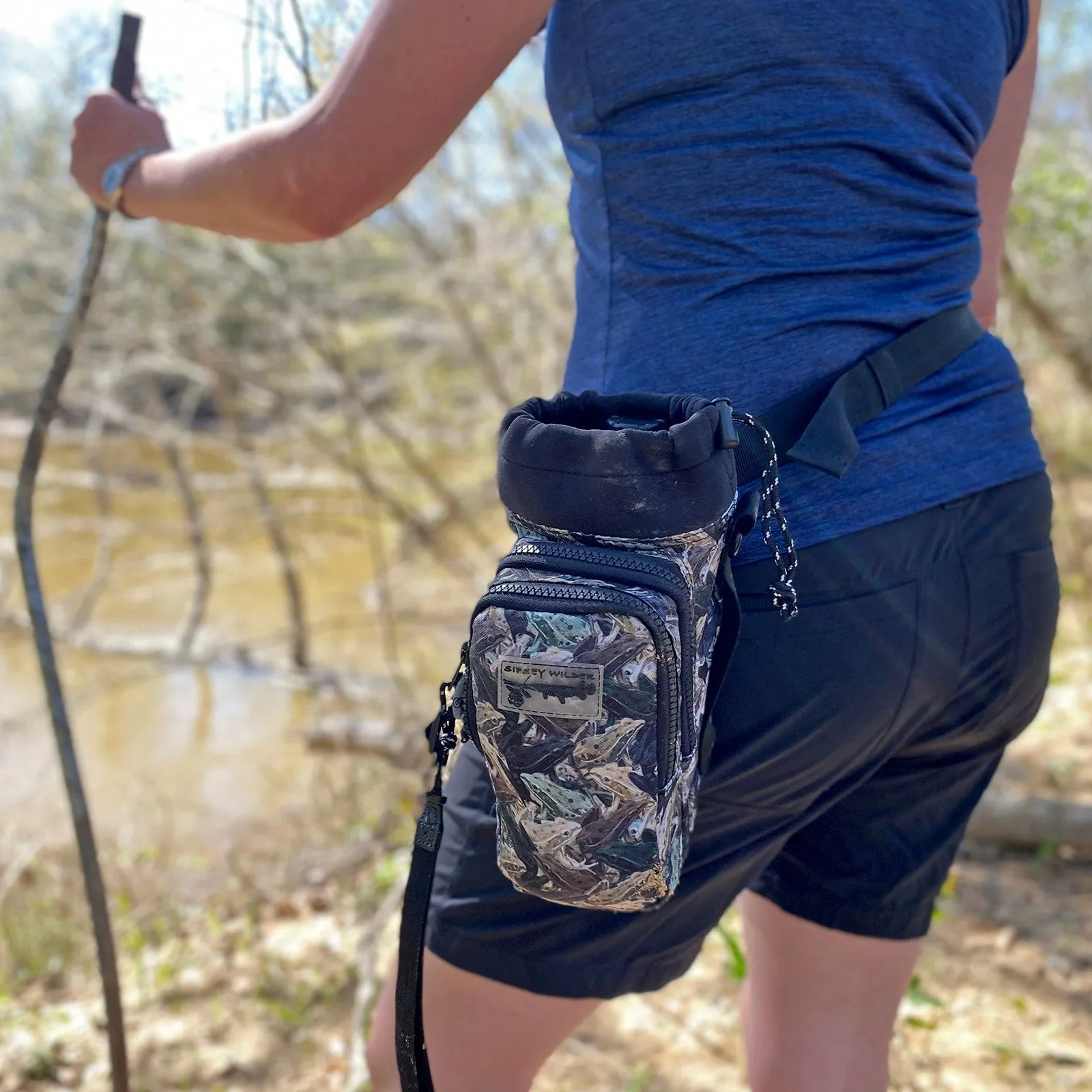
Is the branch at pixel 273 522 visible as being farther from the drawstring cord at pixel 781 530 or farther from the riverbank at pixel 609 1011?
the drawstring cord at pixel 781 530

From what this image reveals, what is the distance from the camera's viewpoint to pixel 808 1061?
1.18 m

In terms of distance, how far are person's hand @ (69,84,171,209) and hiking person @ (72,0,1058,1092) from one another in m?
0.23

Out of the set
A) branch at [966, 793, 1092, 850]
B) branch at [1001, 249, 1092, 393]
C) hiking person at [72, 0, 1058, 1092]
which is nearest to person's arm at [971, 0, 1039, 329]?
hiking person at [72, 0, 1058, 1092]

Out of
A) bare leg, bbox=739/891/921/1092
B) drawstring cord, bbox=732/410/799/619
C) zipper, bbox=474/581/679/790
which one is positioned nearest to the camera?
zipper, bbox=474/581/679/790

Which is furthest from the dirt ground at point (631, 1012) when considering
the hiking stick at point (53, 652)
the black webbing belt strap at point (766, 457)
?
the black webbing belt strap at point (766, 457)

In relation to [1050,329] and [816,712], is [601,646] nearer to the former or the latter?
[816,712]

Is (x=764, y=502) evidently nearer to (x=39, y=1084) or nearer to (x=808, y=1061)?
(x=808, y=1061)

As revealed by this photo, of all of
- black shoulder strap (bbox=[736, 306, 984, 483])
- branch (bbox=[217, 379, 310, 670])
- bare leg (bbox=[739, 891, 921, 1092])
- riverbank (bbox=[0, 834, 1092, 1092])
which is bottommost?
riverbank (bbox=[0, 834, 1092, 1092])

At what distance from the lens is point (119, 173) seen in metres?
1.21

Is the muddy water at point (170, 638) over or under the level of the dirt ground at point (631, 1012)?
over

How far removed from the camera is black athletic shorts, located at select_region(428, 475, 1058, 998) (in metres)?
0.92

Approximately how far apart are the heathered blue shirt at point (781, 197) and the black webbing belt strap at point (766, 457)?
22 mm

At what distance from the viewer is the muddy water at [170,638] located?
5.49 meters

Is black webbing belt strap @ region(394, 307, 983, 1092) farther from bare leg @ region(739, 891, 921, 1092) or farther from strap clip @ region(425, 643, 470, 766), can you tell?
bare leg @ region(739, 891, 921, 1092)
